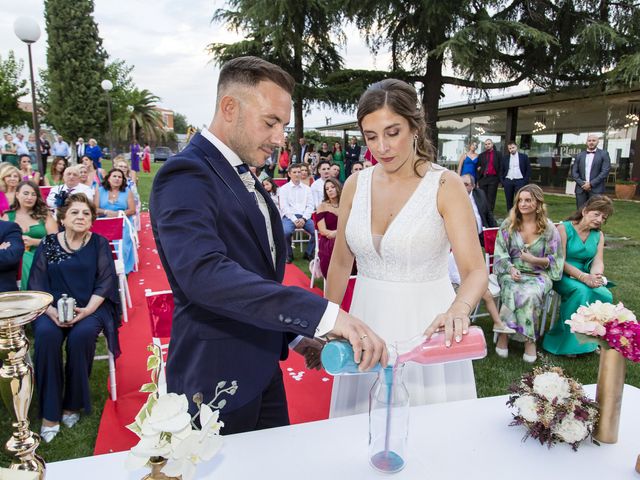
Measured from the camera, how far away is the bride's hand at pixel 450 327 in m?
1.32

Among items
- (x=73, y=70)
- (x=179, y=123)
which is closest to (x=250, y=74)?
(x=73, y=70)

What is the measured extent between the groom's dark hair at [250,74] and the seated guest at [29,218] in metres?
4.37

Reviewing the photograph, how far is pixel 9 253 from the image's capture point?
12.8 feet

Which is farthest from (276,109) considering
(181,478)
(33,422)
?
(33,422)

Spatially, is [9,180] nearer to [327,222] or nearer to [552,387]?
[327,222]

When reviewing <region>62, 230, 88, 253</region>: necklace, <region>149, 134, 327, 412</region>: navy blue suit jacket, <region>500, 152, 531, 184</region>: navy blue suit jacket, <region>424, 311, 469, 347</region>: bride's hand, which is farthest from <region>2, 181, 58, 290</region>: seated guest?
<region>500, 152, 531, 184</region>: navy blue suit jacket

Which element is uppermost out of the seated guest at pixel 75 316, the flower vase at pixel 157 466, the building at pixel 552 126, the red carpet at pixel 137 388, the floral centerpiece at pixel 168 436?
the building at pixel 552 126

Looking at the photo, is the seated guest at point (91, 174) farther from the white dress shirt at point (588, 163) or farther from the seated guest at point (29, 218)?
the white dress shirt at point (588, 163)

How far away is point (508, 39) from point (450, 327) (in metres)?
11.6

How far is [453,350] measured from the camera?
1.30 meters

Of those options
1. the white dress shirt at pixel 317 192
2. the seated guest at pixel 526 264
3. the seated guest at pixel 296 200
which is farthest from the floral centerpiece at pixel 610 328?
the white dress shirt at pixel 317 192

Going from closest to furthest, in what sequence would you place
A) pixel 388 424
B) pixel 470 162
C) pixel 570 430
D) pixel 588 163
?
pixel 388 424
pixel 570 430
pixel 588 163
pixel 470 162

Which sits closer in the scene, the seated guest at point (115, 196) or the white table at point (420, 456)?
the white table at point (420, 456)

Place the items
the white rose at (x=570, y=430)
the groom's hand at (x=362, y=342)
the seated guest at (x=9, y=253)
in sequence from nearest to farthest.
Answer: the groom's hand at (x=362, y=342), the white rose at (x=570, y=430), the seated guest at (x=9, y=253)
